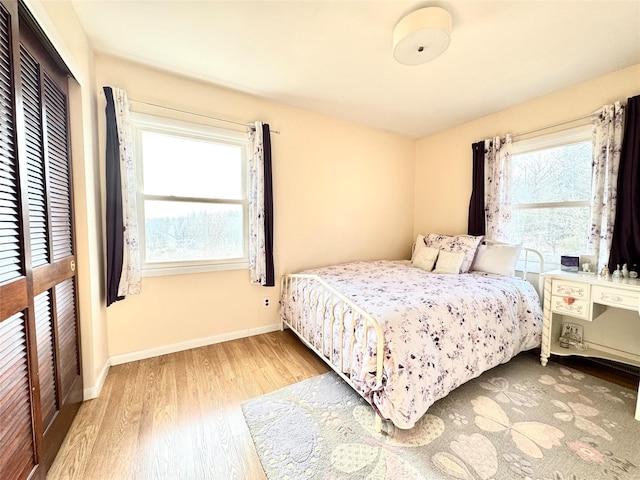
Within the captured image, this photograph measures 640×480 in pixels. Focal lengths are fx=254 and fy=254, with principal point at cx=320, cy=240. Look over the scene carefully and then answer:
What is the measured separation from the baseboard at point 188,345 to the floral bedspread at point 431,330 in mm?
487

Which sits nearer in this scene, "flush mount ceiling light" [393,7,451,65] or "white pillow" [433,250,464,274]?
"flush mount ceiling light" [393,7,451,65]

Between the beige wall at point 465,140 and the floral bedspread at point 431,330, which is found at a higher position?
the beige wall at point 465,140

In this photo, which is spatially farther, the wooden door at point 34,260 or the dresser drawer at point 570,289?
the dresser drawer at point 570,289

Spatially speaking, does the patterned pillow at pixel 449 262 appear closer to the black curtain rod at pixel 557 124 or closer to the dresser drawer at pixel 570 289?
the dresser drawer at pixel 570 289

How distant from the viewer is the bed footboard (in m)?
1.46

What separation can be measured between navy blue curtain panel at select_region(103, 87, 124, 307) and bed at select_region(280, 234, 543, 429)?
56.3 inches

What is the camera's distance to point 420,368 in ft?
4.65

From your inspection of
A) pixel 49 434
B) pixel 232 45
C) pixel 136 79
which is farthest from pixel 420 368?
pixel 136 79

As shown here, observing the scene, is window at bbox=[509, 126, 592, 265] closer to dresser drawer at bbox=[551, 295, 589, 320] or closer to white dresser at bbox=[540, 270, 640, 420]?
white dresser at bbox=[540, 270, 640, 420]

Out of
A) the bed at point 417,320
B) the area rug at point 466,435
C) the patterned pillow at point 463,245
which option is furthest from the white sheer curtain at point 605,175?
the area rug at point 466,435

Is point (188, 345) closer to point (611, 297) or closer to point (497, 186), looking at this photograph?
point (611, 297)

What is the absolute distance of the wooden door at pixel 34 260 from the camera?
0.91 metres

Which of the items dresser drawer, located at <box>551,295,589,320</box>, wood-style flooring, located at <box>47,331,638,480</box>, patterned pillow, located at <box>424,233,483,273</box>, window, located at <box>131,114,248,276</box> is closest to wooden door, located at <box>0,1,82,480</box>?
wood-style flooring, located at <box>47,331,638,480</box>

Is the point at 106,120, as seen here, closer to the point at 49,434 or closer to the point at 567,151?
the point at 49,434
